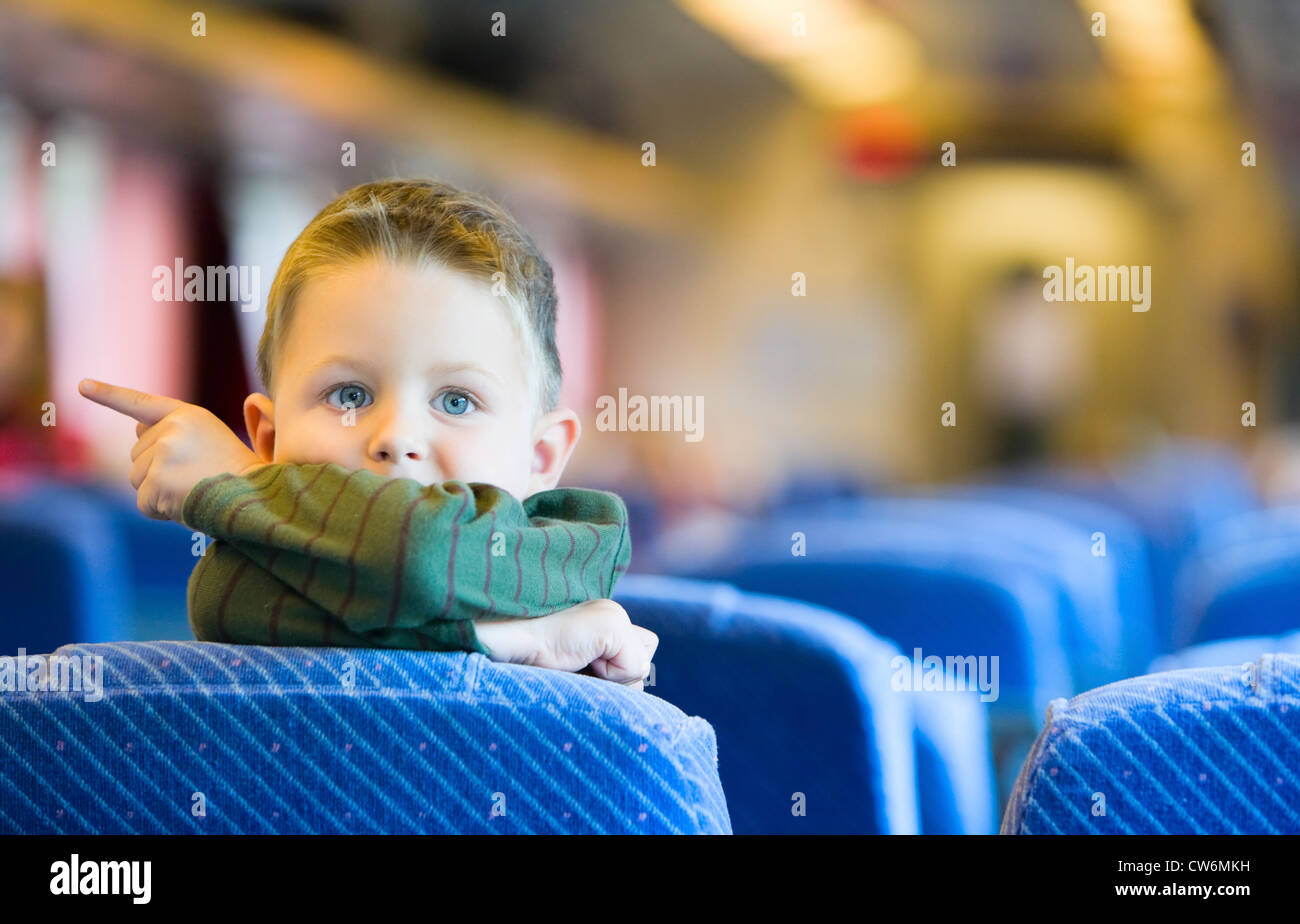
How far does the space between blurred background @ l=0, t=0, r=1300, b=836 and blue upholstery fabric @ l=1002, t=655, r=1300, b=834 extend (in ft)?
3.92

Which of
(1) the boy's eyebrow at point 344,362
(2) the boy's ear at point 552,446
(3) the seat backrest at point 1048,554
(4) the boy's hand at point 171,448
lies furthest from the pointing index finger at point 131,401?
(3) the seat backrest at point 1048,554

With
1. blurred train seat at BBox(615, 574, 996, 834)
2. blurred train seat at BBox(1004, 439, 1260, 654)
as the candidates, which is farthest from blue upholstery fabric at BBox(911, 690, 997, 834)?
blurred train seat at BBox(1004, 439, 1260, 654)

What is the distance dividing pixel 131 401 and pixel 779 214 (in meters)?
11.3

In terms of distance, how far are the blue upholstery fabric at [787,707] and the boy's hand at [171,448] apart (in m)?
0.40

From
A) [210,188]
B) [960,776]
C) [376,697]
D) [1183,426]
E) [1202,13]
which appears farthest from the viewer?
[1183,426]

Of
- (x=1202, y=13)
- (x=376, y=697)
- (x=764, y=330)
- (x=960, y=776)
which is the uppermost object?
(x=1202, y=13)

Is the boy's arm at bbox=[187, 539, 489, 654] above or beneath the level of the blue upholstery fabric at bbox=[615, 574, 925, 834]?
above

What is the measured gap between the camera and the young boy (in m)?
0.80

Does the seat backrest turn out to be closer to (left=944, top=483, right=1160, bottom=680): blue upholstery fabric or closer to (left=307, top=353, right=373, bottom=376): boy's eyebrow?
(left=944, top=483, right=1160, bottom=680): blue upholstery fabric

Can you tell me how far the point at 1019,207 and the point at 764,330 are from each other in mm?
3096

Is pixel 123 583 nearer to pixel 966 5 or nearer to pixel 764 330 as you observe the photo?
pixel 966 5

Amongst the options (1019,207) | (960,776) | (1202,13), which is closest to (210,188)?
(1202,13)
